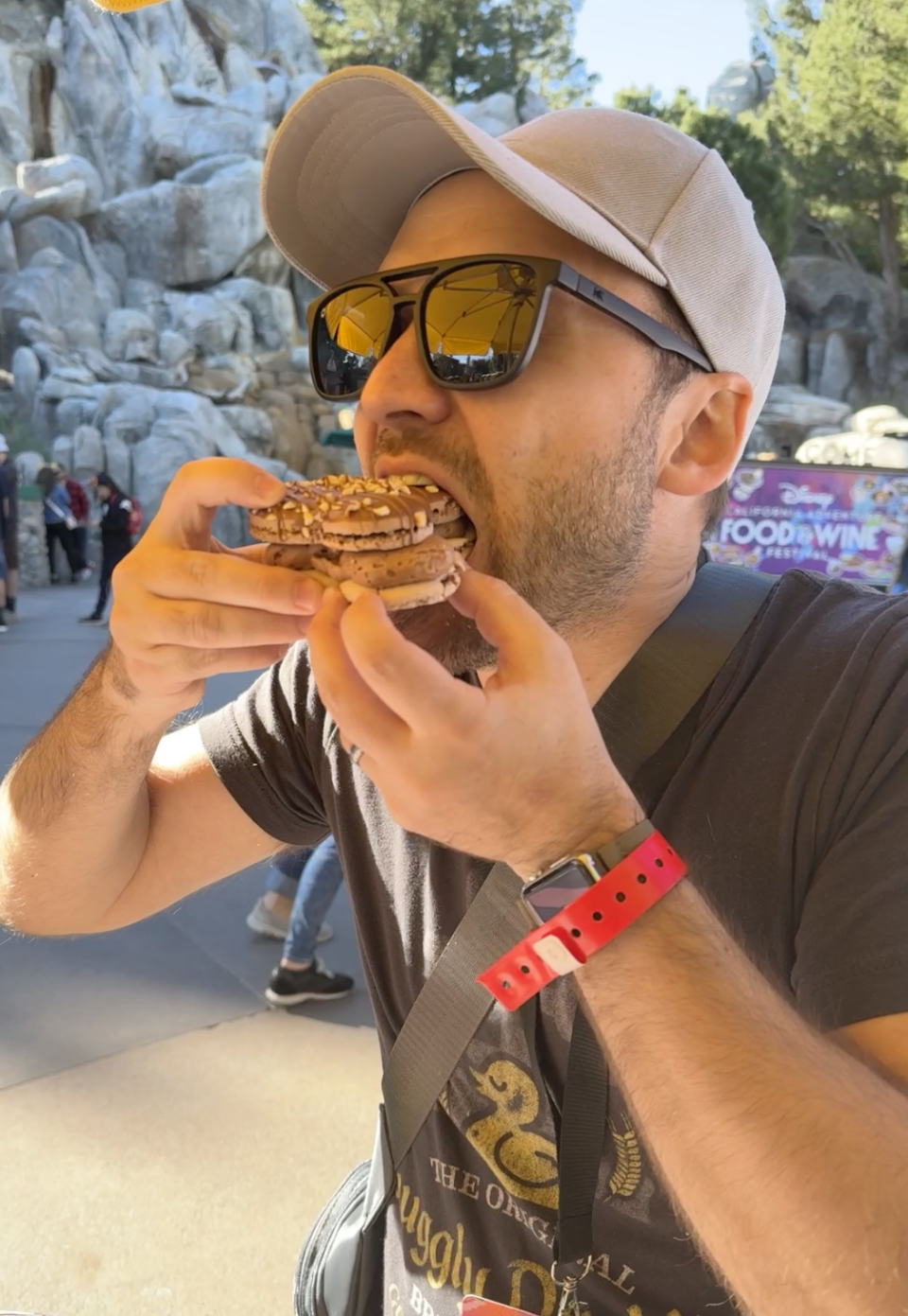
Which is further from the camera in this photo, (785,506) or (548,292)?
(785,506)

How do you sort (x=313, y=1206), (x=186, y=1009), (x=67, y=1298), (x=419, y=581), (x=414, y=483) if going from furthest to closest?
1. (x=186, y=1009)
2. (x=313, y=1206)
3. (x=67, y=1298)
4. (x=414, y=483)
5. (x=419, y=581)

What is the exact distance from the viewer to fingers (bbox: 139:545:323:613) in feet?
4.46

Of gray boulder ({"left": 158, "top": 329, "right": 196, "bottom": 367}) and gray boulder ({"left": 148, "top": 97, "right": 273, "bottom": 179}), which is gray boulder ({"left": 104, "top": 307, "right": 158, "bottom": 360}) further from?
gray boulder ({"left": 148, "top": 97, "right": 273, "bottom": 179})

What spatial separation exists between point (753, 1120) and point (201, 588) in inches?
37.1

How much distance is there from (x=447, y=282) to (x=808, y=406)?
105 feet

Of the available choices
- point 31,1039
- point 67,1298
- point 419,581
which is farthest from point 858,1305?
point 31,1039

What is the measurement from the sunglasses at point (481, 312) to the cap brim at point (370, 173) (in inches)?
2.8

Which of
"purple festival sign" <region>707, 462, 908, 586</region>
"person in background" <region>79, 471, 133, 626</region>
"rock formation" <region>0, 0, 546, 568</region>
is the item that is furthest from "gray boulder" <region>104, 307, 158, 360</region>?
"purple festival sign" <region>707, 462, 908, 586</region>

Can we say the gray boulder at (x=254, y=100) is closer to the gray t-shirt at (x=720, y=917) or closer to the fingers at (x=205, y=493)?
the fingers at (x=205, y=493)

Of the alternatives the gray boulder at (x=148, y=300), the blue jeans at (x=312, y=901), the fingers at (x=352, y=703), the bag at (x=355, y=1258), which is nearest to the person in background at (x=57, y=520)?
the gray boulder at (x=148, y=300)

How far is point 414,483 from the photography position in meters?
1.70

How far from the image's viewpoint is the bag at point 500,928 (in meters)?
1.45

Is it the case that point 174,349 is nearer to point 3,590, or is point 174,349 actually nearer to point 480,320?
point 3,590

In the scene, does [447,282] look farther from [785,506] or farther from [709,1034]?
[785,506]
